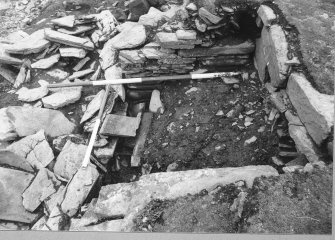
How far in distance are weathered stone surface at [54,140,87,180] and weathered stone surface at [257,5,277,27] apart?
1902 millimetres

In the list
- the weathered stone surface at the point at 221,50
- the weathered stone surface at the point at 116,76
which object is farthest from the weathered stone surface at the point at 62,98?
the weathered stone surface at the point at 221,50

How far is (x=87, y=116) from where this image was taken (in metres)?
3.09

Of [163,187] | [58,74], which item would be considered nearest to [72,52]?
[58,74]

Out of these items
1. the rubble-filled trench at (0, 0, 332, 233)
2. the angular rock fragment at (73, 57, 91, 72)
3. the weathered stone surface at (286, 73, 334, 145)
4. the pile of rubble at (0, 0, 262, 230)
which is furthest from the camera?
the angular rock fragment at (73, 57, 91, 72)

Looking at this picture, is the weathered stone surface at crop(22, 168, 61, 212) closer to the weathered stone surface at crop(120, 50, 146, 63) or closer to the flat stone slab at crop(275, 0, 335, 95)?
the weathered stone surface at crop(120, 50, 146, 63)

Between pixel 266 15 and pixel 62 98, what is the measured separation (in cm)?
202

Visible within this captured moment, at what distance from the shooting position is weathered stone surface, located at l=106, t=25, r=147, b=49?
3.21 metres

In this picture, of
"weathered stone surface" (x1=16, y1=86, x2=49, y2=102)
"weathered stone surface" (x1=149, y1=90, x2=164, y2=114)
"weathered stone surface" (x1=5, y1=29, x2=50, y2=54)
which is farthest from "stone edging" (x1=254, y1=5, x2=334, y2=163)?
"weathered stone surface" (x1=5, y1=29, x2=50, y2=54)

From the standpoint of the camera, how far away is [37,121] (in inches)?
117

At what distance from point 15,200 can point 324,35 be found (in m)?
2.68

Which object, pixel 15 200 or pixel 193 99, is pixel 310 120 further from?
pixel 15 200

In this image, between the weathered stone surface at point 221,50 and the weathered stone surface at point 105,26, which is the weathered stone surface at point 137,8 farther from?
the weathered stone surface at point 221,50

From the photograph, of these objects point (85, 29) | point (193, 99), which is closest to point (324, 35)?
point (193, 99)

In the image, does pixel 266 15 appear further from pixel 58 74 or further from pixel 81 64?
pixel 58 74
